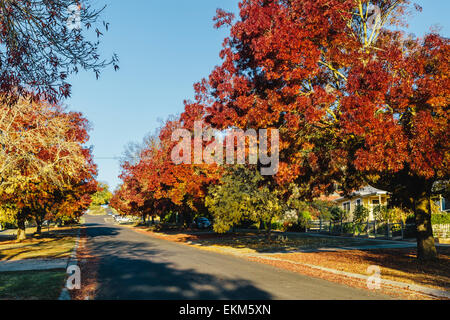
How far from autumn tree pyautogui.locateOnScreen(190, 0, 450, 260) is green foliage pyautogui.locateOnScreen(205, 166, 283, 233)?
7.33 metres

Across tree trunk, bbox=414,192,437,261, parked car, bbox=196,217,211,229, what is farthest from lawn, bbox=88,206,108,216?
tree trunk, bbox=414,192,437,261

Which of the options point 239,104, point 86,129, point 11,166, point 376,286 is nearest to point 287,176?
point 239,104

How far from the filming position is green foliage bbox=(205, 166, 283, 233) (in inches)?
884

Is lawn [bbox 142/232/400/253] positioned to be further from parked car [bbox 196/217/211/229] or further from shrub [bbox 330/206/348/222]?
parked car [bbox 196/217/211/229]

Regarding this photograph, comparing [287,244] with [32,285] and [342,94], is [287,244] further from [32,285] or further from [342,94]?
[32,285]

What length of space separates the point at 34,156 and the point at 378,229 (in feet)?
81.2

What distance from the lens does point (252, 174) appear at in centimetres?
2317

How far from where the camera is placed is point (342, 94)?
38.5ft

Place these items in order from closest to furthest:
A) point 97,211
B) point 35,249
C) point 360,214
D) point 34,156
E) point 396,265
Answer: point 396,265 < point 34,156 < point 35,249 < point 360,214 < point 97,211

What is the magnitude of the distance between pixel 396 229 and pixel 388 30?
16.7 metres

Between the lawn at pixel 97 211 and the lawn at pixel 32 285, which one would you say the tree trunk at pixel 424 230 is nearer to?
the lawn at pixel 32 285

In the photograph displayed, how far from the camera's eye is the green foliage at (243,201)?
22.5 m

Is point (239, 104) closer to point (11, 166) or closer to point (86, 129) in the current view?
point (11, 166)

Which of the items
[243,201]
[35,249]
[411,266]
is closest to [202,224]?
[243,201]
